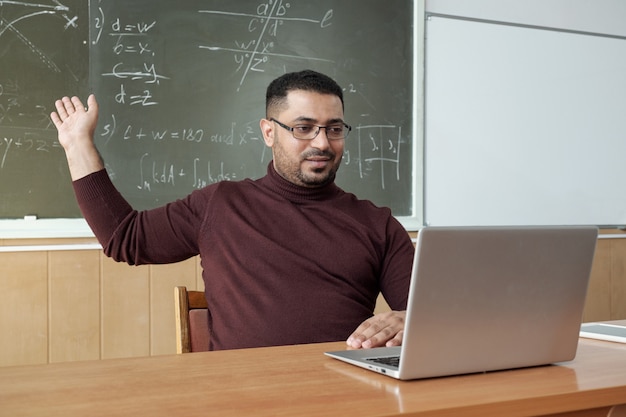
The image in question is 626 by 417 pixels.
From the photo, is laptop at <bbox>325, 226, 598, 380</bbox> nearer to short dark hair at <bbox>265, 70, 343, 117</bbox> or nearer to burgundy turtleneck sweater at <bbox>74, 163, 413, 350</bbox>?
burgundy turtleneck sweater at <bbox>74, 163, 413, 350</bbox>

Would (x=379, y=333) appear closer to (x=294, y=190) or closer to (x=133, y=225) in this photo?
(x=294, y=190)

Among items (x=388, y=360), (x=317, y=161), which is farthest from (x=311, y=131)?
(x=388, y=360)

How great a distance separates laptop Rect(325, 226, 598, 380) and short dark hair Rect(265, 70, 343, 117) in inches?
38.0

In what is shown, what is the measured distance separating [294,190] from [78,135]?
0.55m

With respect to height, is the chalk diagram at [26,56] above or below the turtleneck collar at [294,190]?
above

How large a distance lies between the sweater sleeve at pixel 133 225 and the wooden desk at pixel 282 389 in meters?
0.64

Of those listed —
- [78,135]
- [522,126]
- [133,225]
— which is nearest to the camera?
[78,135]

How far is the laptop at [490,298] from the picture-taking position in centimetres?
106

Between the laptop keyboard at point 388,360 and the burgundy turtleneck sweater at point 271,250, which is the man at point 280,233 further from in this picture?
the laptop keyboard at point 388,360

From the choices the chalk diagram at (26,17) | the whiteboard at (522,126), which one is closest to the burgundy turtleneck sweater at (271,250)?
the chalk diagram at (26,17)

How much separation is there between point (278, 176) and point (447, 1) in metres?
1.78

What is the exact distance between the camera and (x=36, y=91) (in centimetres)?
266

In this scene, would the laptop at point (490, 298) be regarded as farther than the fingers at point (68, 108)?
No

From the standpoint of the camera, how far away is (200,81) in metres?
2.92
